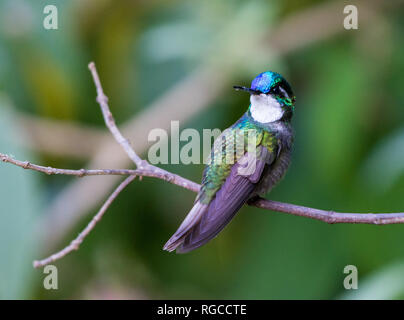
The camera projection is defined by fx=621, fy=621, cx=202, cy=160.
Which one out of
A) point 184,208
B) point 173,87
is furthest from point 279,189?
point 173,87

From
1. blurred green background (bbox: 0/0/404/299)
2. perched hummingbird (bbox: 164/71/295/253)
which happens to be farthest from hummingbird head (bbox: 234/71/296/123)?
blurred green background (bbox: 0/0/404/299)

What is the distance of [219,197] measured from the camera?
247cm

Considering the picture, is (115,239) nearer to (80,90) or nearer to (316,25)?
(80,90)

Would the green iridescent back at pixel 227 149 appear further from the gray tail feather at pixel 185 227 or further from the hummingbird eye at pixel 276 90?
the hummingbird eye at pixel 276 90

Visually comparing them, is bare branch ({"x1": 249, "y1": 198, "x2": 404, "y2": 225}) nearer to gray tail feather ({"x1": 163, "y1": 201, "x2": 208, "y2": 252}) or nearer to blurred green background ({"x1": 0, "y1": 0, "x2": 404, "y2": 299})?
gray tail feather ({"x1": 163, "y1": 201, "x2": 208, "y2": 252})

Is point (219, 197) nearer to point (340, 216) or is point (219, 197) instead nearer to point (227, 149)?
point (227, 149)

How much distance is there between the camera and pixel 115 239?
3992 mm

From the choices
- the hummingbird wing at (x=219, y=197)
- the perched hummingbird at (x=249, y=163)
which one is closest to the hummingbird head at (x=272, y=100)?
the perched hummingbird at (x=249, y=163)

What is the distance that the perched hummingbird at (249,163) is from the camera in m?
2.23

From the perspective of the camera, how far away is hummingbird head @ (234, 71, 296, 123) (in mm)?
2557

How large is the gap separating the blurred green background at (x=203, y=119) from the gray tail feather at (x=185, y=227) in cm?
139

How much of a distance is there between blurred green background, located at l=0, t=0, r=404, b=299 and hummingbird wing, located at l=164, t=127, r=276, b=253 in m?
1.05

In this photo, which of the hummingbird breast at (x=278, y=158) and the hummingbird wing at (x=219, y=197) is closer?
the hummingbird wing at (x=219, y=197)

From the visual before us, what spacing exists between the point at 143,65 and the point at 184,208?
99 cm
